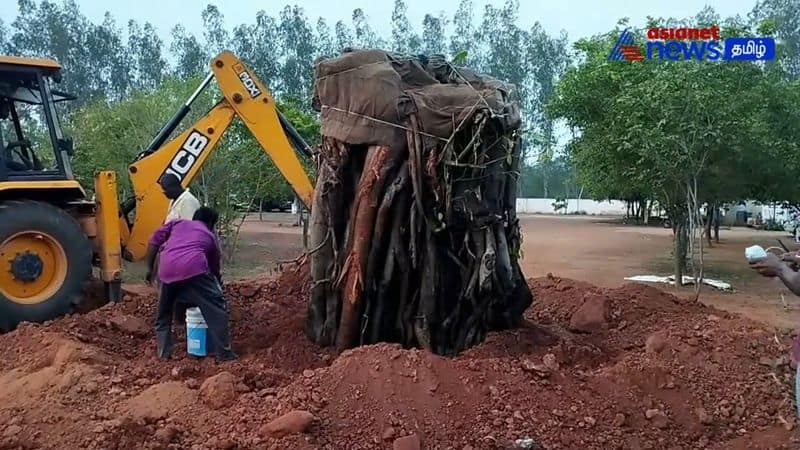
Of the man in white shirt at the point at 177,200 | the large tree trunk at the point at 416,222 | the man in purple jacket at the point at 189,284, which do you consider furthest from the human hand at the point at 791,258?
the man in white shirt at the point at 177,200

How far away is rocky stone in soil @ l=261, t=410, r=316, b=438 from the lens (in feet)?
14.7

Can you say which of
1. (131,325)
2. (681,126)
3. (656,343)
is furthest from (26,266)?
(681,126)

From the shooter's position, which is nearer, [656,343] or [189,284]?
[656,343]

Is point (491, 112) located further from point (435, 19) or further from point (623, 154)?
point (435, 19)

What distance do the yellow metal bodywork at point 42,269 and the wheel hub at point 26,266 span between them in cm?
3

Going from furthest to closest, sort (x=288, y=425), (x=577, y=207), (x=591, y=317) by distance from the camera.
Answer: (x=577, y=207) < (x=591, y=317) < (x=288, y=425)

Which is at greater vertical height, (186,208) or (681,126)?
(681,126)

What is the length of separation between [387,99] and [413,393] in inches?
86.8

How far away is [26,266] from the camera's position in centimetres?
735

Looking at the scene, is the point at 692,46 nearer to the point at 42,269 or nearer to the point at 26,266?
the point at 42,269

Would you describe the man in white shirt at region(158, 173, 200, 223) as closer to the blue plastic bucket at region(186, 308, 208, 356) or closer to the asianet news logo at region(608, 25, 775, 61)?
the blue plastic bucket at region(186, 308, 208, 356)

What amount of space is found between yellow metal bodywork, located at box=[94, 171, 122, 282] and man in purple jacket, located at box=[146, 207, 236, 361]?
1.56 meters

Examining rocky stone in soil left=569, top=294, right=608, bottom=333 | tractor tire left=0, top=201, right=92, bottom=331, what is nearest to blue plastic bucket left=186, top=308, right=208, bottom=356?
tractor tire left=0, top=201, right=92, bottom=331

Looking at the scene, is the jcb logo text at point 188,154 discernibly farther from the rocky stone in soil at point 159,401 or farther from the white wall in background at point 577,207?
the white wall in background at point 577,207
